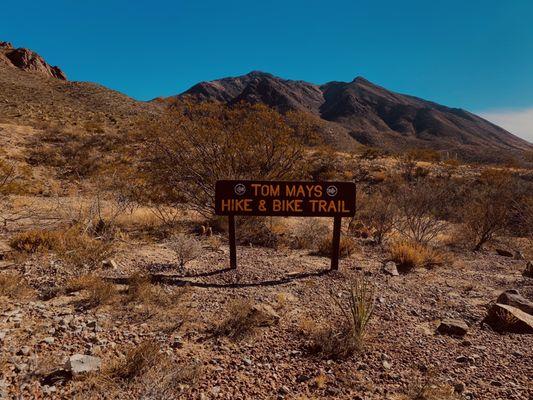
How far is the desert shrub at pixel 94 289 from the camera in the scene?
16.9 feet

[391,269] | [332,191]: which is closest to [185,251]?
[332,191]

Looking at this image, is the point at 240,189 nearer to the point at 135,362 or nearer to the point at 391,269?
the point at 391,269

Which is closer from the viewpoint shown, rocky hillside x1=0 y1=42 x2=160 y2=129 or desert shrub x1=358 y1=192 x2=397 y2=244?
desert shrub x1=358 y1=192 x2=397 y2=244

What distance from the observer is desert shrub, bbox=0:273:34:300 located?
506 cm

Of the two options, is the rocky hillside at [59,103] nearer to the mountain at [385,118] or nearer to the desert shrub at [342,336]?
the desert shrub at [342,336]

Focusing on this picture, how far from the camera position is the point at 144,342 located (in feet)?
13.6

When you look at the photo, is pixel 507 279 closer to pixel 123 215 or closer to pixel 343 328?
→ pixel 343 328

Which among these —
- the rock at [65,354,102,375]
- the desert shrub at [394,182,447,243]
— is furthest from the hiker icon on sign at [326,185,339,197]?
the rock at [65,354,102,375]

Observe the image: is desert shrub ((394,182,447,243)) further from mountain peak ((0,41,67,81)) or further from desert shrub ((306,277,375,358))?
mountain peak ((0,41,67,81))

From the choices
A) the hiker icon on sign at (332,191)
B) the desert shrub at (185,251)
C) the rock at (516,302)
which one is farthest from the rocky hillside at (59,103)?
the rock at (516,302)

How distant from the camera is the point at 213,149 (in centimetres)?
1134

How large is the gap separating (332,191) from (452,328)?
3201 millimetres

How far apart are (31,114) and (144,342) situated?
3213 cm

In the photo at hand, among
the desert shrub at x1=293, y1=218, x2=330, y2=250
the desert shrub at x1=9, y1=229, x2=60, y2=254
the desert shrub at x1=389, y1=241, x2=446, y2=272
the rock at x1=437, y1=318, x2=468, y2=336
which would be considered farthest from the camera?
the desert shrub at x1=293, y1=218, x2=330, y2=250
